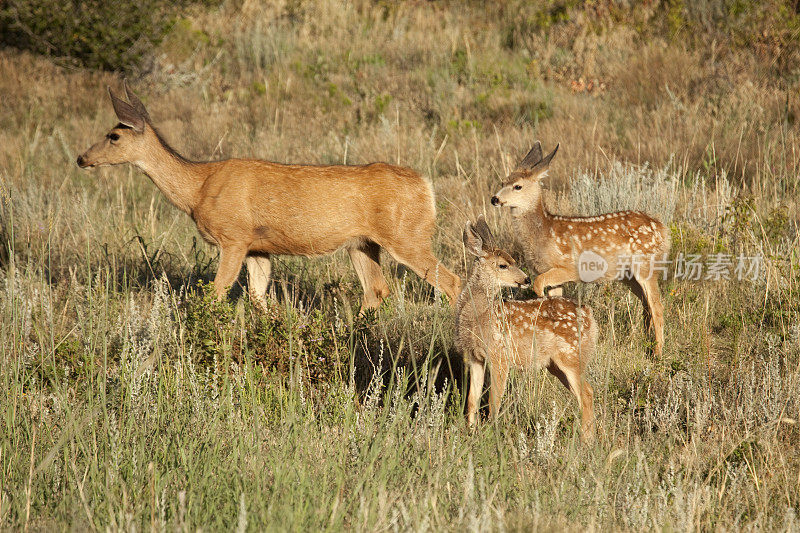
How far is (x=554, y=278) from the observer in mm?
6906

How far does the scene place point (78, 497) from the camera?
3.68 metres

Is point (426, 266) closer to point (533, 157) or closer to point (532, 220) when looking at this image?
point (532, 220)

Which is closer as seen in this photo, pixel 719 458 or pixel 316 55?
pixel 719 458

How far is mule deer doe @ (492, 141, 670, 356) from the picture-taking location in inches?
267

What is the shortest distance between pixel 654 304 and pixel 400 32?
1046cm

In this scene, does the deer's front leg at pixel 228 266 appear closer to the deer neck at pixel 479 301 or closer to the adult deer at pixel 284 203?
the adult deer at pixel 284 203

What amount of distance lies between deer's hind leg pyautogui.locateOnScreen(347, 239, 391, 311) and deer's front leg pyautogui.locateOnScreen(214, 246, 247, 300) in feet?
3.24

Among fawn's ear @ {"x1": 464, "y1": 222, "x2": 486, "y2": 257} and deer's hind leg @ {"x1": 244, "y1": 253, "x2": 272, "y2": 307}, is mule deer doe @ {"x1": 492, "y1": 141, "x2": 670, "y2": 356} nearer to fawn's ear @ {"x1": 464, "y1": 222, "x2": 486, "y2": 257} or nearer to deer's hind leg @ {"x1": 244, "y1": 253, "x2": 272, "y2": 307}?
fawn's ear @ {"x1": 464, "y1": 222, "x2": 486, "y2": 257}

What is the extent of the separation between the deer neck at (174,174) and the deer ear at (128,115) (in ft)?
0.42

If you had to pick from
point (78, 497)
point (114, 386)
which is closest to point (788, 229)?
point (114, 386)

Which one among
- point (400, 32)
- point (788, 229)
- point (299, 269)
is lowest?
point (299, 269)

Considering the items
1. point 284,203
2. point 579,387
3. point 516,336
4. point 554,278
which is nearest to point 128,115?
point 284,203

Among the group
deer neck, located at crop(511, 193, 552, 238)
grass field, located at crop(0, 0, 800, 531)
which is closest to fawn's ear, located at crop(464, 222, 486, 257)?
grass field, located at crop(0, 0, 800, 531)

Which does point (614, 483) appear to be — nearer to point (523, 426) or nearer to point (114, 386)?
point (523, 426)
